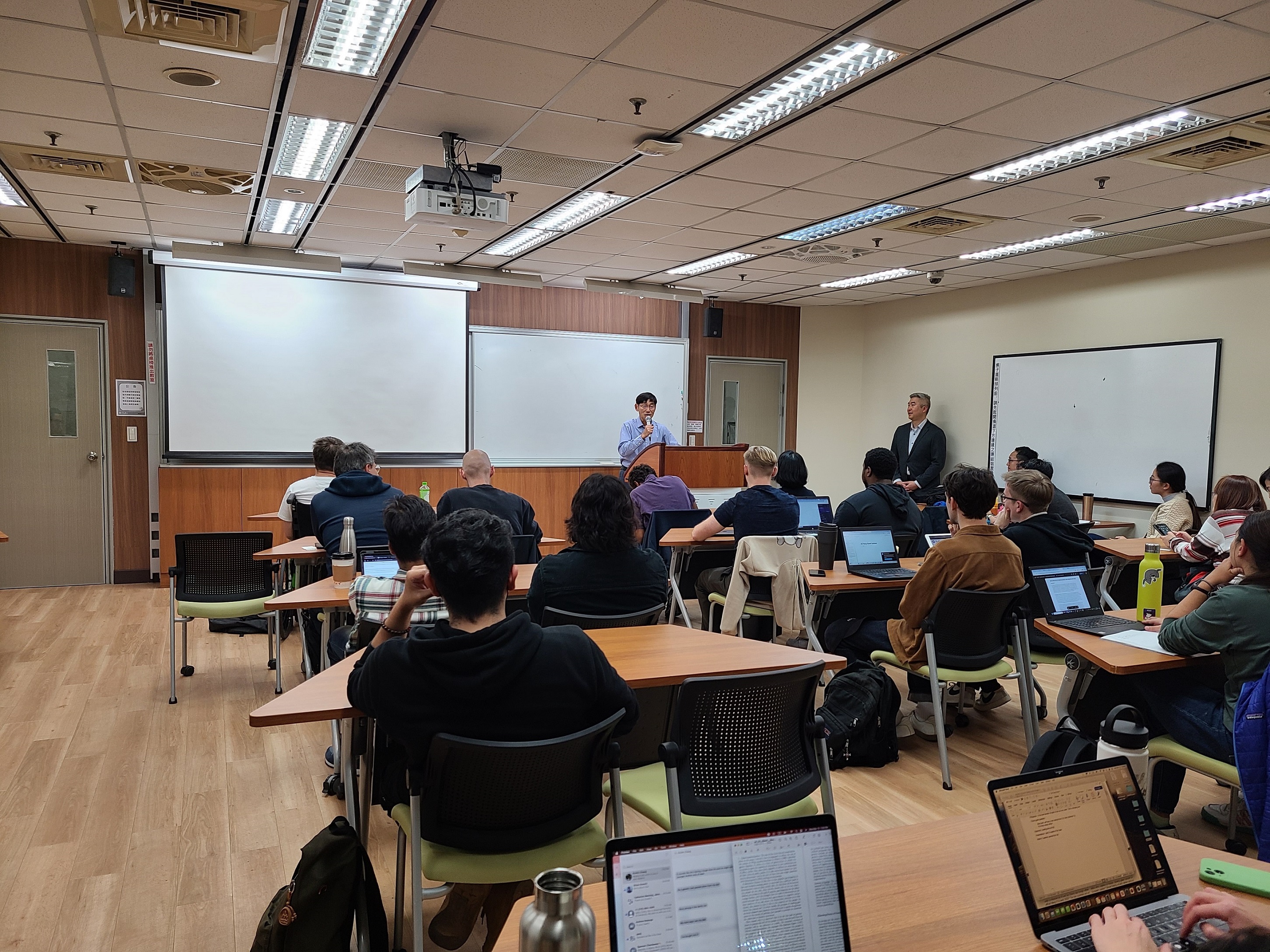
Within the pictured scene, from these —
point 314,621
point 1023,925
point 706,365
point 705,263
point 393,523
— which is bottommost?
point 314,621

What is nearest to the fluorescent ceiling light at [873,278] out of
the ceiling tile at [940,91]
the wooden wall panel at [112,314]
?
the ceiling tile at [940,91]

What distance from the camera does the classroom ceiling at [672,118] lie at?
3.21 meters

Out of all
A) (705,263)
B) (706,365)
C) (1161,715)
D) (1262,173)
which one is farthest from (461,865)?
(706,365)

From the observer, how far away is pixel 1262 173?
497cm

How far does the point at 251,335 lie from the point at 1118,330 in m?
8.05

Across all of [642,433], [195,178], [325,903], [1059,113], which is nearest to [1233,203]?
[1059,113]

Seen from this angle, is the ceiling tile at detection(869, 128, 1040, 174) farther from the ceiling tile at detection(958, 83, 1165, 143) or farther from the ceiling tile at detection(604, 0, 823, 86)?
the ceiling tile at detection(604, 0, 823, 86)

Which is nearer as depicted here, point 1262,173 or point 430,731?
point 430,731

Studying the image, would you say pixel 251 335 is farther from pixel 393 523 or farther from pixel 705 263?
pixel 393 523

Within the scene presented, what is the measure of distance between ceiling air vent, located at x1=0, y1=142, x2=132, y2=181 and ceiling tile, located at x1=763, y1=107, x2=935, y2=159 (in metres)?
3.80

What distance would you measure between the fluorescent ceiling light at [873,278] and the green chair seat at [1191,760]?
6.25m

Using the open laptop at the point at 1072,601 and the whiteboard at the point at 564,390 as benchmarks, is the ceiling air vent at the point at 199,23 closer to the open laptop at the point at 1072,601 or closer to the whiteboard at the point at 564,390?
the open laptop at the point at 1072,601

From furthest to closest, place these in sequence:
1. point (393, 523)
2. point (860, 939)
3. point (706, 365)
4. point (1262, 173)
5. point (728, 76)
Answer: point (706, 365) < point (1262, 173) < point (728, 76) < point (393, 523) < point (860, 939)

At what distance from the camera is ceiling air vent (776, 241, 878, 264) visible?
7277 millimetres
